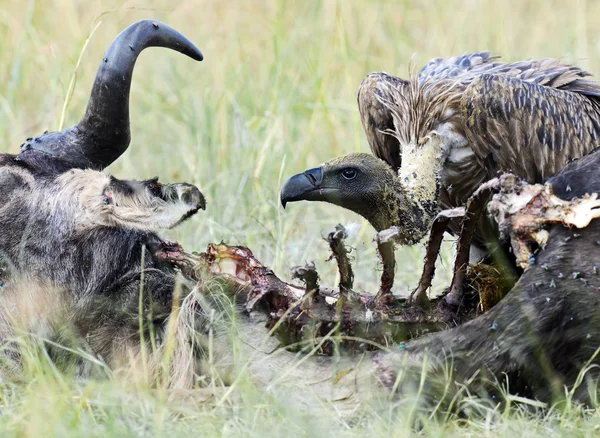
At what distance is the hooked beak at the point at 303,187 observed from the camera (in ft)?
14.6

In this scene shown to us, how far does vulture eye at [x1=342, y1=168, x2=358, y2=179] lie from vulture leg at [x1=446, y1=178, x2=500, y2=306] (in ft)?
3.50

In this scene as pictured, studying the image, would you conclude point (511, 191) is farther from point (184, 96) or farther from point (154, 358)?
point (184, 96)

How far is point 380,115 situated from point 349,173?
92 centimetres

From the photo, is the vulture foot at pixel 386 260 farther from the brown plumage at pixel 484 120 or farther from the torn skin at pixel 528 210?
the brown plumage at pixel 484 120

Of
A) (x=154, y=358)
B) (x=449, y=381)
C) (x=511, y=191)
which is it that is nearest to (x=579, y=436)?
(x=449, y=381)

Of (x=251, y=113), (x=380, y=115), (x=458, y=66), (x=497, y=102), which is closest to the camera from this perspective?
(x=497, y=102)

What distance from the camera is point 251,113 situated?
739 centimetres

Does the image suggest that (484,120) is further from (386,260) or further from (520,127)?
(386,260)

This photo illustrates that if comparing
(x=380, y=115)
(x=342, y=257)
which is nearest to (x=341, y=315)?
(x=342, y=257)

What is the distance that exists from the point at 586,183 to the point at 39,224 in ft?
6.36

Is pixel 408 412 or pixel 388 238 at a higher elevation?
pixel 388 238

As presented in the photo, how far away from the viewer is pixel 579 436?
2.97m

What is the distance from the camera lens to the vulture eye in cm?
448

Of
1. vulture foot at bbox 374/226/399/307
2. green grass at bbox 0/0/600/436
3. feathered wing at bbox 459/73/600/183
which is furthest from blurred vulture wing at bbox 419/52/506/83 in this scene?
vulture foot at bbox 374/226/399/307
